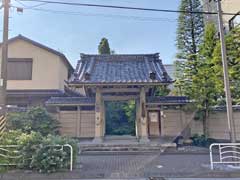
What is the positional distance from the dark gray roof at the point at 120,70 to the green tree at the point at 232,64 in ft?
9.99

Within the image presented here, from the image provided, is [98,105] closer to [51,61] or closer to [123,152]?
[123,152]

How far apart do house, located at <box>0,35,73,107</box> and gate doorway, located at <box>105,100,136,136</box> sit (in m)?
4.48

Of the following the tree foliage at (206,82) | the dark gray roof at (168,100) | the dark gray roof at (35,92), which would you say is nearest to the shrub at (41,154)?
the dark gray roof at (168,100)

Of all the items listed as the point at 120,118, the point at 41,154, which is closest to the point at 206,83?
the point at 120,118

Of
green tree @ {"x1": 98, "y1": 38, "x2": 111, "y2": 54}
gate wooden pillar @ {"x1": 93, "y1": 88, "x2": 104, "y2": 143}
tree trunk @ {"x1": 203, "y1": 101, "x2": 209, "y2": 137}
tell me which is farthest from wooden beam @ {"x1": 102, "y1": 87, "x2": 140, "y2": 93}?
green tree @ {"x1": 98, "y1": 38, "x2": 111, "y2": 54}

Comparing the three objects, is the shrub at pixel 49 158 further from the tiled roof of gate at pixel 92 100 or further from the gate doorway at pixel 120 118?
the gate doorway at pixel 120 118

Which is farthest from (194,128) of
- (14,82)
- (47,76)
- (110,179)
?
(14,82)

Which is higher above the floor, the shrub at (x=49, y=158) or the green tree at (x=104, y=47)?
the green tree at (x=104, y=47)

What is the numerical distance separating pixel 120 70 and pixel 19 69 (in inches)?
310

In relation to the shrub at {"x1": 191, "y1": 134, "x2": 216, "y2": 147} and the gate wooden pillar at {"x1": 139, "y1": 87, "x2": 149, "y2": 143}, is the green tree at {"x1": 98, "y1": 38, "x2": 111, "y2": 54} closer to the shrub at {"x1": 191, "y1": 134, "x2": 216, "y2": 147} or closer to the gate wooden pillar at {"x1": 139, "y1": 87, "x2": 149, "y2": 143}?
the gate wooden pillar at {"x1": 139, "y1": 87, "x2": 149, "y2": 143}

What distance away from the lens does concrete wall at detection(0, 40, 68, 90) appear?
16062 millimetres

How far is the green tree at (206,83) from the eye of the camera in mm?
12859

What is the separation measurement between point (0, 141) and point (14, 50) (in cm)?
1105

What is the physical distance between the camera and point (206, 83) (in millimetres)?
12992
